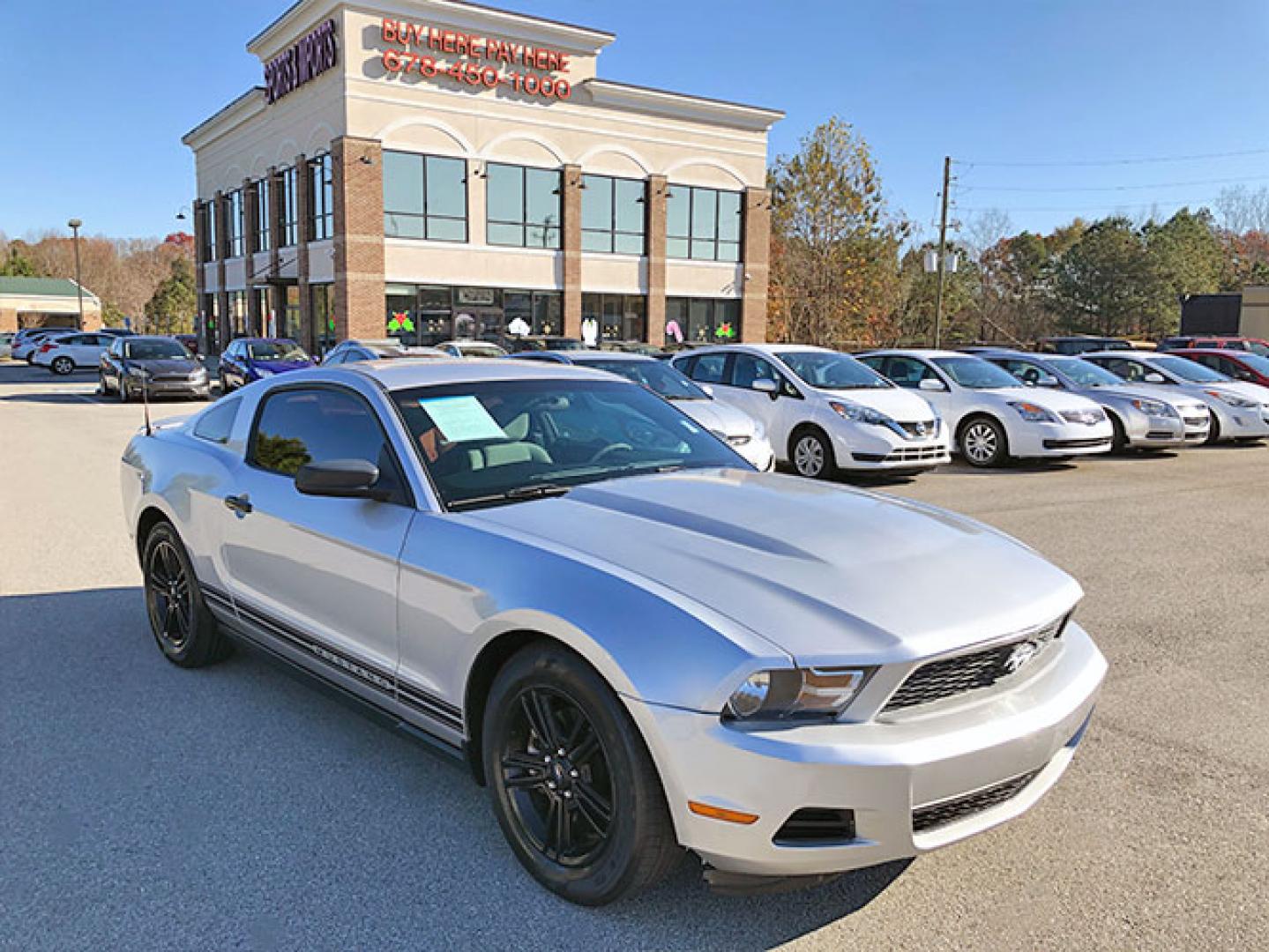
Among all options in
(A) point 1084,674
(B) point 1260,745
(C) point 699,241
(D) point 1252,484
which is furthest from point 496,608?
(C) point 699,241

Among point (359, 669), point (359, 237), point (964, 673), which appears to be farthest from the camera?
point (359, 237)

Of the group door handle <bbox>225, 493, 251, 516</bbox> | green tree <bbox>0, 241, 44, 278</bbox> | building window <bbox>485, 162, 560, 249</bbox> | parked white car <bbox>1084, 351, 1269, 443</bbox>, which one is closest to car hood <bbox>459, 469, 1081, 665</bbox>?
door handle <bbox>225, 493, 251, 516</bbox>

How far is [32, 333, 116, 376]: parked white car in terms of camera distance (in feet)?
121

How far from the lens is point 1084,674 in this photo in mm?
3014

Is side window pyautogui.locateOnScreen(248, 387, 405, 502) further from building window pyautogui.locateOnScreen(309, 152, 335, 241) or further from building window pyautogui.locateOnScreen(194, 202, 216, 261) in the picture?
building window pyautogui.locateOnScreen(194, 202, 216, 261)

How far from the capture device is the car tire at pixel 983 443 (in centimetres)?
1292

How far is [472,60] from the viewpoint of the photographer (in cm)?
3178

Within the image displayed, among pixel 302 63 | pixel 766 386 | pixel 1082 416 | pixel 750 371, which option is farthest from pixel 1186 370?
pixel 302 63

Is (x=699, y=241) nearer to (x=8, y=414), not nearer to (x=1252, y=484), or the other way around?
(x=8, y=414)

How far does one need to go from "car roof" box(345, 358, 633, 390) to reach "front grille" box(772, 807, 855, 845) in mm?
2286

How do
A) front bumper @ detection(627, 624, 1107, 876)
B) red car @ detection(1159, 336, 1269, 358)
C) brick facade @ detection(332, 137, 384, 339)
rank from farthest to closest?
brick facade @ detection(332, 137, 384, 339), red car @ detection(1159, 336, 1269, 358), front bumper @ detection(627, 624, 1107, 876)

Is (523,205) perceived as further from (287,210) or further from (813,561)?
(813,561)

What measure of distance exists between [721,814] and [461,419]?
194cm

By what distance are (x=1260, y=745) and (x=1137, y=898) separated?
1604 mm
